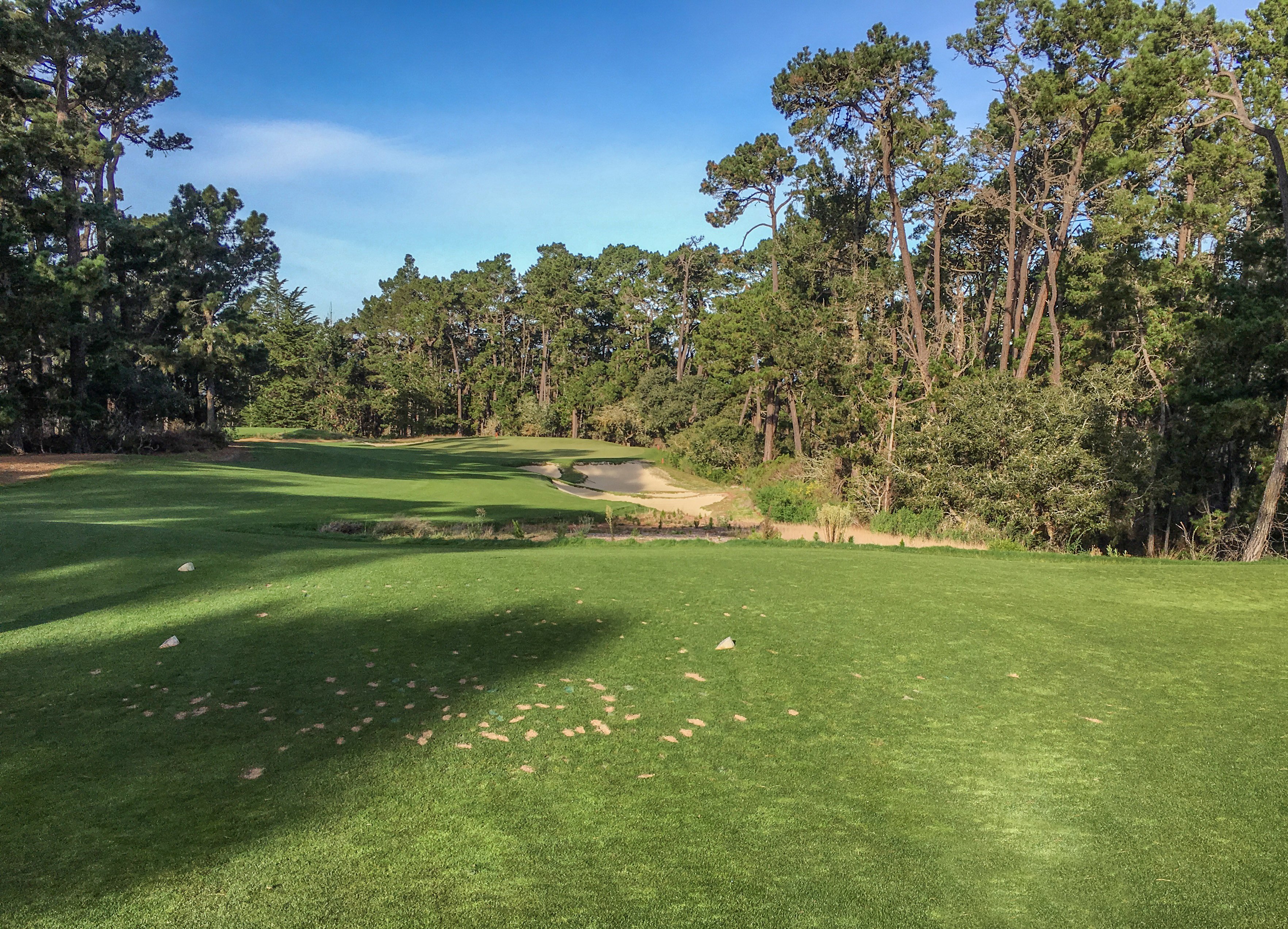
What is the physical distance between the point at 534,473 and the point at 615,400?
2779 centimetres

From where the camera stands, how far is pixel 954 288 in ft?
119

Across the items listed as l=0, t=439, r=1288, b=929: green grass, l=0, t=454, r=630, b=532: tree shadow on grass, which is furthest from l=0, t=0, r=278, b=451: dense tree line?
l=0, t=439, r=1288, b=929: green grass

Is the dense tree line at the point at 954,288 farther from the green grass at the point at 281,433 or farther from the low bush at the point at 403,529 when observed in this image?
the low bush at the point at 403,529

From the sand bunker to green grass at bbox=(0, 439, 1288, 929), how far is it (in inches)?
692

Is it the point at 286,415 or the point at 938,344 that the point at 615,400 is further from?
the point at 938,344

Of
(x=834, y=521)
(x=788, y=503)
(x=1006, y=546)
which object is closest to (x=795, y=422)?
(x=788, y=503)

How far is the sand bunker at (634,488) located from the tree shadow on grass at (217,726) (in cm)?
1855

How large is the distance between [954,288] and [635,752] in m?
37.3

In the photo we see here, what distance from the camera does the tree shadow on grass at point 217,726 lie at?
3.08 meters

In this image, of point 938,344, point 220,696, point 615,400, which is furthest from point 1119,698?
point 615,400

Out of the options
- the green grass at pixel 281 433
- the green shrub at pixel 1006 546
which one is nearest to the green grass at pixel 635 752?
the green shrub at pixel 1006 546

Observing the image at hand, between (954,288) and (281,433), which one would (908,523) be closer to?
(954,288)

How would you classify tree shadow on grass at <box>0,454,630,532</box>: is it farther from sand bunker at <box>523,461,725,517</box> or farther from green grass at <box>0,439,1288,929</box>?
green grass at <box>0,439,1288,929</box>

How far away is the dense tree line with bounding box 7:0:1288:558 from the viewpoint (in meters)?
16.7
